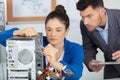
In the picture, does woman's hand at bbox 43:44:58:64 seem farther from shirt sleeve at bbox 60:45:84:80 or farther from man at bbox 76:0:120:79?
man at bbox 76:0:120:79

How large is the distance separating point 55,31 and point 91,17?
310mm

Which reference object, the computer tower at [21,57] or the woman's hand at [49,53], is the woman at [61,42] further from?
the computer tower at [21,57]

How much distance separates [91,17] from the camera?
1.38 meters

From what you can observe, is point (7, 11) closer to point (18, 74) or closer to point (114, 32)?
point (114, 32)

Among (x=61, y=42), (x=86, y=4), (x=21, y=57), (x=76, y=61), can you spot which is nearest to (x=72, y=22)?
(x=86, y=4)

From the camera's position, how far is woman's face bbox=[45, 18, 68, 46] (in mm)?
1164

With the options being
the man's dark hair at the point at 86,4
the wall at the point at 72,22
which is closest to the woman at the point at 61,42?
the man's dark hair at the point at 86,4

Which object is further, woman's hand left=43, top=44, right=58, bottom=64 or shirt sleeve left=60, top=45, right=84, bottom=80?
shirt sleeve left=60, top=45, right=84, bottom=80

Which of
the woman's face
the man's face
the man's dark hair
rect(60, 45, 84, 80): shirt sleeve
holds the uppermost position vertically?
the man's dark hair

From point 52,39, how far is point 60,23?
4.1 inches

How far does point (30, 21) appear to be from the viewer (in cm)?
193

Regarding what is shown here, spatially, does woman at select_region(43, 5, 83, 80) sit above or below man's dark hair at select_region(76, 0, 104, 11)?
below

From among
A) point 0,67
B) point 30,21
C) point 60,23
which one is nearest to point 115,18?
point 60,23

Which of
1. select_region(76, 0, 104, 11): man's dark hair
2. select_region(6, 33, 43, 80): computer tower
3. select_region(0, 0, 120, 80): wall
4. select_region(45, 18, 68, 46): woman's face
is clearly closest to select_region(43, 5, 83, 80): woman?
select_region(45, 18, 68, 46): woman's face
